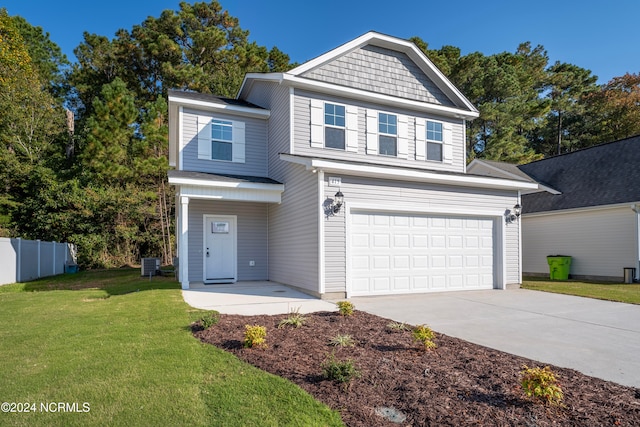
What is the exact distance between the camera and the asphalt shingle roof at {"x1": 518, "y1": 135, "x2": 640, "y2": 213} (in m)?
14.0

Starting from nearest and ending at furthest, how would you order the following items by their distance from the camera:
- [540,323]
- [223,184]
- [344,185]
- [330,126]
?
[540,323], [344,185], [223,184], [330,126]

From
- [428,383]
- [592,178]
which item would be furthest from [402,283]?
[592,178]

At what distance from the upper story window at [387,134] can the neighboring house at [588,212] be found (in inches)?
250

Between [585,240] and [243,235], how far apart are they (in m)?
13.0

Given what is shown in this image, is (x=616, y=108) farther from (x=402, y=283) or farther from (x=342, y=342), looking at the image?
(x=342, y=342)

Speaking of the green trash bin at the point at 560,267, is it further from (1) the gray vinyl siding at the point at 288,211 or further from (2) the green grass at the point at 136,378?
(2) the green grass at the point at 136,378

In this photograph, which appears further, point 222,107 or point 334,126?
point 222,107

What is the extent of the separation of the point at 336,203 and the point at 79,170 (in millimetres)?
17675

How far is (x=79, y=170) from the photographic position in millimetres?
20422

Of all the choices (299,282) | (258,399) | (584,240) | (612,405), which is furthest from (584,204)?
(258,399)

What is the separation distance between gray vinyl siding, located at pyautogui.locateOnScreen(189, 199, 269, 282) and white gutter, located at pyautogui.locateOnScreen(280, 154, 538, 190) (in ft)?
10.5

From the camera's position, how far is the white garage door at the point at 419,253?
9.32 metres

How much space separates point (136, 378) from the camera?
3666mm

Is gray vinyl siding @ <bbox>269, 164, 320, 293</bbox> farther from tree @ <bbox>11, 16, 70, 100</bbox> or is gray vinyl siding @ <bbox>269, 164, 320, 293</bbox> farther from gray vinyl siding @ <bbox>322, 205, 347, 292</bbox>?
tree @ <bbox>11, 16, 70, 100</bbox>
